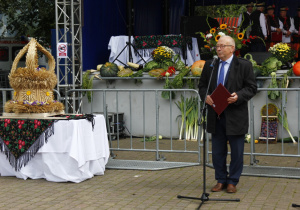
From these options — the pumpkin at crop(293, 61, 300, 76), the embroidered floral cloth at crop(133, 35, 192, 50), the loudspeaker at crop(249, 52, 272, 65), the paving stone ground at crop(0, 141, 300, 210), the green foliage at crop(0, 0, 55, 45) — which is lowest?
the paving stone ground at crop(0, 141, 300, 210)

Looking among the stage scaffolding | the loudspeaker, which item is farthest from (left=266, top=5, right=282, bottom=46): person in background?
the stage scaffolding

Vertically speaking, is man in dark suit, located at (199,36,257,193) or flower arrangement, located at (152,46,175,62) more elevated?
flower arrangement, located at (152,46,175,62)

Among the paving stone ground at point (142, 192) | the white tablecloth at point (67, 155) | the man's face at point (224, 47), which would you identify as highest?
the man's face at point (224, 47)

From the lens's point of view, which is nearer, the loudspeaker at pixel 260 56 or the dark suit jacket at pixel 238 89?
the dark suit jacket at pixel 238 89

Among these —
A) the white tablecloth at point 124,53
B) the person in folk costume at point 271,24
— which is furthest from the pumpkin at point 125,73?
the person in folk costume at point 271,24

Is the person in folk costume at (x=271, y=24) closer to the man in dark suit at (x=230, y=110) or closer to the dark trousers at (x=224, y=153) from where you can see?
the man in dark suit at (x=230, y=110)

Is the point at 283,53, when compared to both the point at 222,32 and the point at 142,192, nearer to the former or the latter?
the point at 222,32

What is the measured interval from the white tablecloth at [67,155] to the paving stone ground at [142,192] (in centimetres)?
13

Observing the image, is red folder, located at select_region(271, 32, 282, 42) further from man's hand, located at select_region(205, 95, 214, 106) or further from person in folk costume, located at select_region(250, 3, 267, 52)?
man's hand, located at select_region(205, 95, 214, 106)

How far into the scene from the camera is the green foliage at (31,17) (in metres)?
19.2

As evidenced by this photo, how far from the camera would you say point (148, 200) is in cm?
685

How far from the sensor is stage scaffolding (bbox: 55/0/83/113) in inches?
504

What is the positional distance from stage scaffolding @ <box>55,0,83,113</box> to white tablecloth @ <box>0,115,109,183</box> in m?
4.55

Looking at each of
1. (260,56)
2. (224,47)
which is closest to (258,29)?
(260,56)
